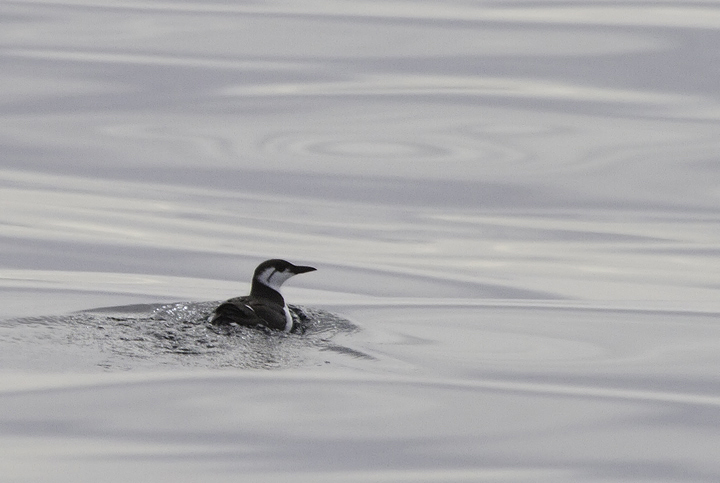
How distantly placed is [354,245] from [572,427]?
7.44 m

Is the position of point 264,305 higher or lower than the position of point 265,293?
lower

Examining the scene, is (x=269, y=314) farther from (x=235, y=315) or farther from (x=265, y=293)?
(x=265, y=293)

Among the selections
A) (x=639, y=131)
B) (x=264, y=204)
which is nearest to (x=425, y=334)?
(x=264, y=204)

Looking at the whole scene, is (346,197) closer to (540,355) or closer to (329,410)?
(540,355)

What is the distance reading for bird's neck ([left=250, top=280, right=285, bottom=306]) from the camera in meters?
11.5

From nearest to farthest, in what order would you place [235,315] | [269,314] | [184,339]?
[184,339], [235,315], [269,314]

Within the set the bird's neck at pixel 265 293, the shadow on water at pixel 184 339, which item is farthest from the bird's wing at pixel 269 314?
the bird's neck at pixel 265 293

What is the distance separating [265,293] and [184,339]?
5.32 ft

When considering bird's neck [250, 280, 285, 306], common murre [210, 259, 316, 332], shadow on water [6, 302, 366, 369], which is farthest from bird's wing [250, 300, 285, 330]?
bird's neck [250, 280, 285, 306]

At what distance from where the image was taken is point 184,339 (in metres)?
10.1

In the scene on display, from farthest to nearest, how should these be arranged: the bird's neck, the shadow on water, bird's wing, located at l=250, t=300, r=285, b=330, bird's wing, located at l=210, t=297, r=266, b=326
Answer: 1. the bird's neck
2. bird's wing, located at l=250, t=300, r=285, b=330
3. bird's wing, located at l=210, t=297, r=266, b=326
4. the shadow on water

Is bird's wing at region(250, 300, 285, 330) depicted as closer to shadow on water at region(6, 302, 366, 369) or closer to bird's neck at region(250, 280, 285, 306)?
shadow on water at region(6, 302, 366, 369)

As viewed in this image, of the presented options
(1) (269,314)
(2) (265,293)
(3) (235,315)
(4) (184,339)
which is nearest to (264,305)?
(1) (269,314)

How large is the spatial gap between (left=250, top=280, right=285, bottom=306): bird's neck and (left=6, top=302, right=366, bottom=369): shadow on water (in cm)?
25
